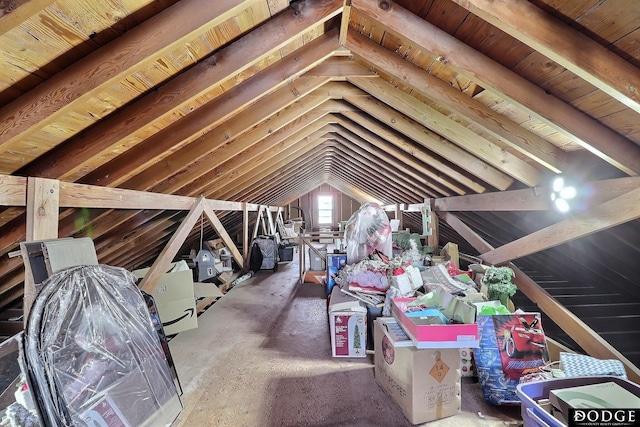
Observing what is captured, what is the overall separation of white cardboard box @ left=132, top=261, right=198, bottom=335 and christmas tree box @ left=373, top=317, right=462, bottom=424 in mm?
2066

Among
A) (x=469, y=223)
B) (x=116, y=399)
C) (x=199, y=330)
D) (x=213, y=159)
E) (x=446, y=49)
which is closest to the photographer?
(x=116, y=399)

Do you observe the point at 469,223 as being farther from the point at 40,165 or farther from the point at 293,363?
the point at 40,165

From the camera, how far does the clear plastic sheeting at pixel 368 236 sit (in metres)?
3.06

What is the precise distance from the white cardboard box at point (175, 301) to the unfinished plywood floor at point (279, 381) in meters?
0.15

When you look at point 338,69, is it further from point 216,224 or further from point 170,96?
point 216,224

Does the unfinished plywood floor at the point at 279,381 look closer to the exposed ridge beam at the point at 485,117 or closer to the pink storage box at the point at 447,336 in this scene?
the pink storage box at the point at 447,336

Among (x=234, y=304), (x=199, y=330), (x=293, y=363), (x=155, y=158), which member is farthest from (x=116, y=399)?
(x=234, y=304)

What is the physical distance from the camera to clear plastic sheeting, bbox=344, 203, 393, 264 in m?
3.06

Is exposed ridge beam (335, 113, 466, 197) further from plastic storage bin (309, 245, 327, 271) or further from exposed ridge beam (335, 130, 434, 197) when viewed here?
plastic storage bin (309, 245, 327, 271)

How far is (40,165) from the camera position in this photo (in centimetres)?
141

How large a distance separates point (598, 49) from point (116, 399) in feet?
8.54

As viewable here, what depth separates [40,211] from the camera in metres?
1.37

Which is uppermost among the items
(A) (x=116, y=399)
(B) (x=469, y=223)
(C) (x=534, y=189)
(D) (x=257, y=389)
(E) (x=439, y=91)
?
(E) (x=439, y=91)

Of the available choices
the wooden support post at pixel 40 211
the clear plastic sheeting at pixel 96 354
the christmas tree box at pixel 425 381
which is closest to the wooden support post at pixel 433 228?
the christmas tree box at pixel 425 381
